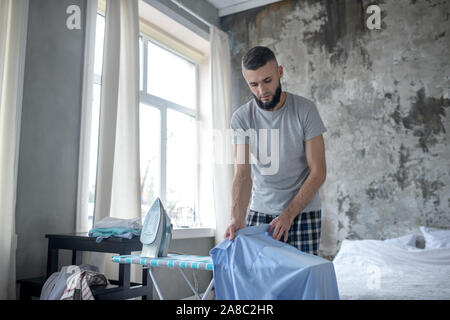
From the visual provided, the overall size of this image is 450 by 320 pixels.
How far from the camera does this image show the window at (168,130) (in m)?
3.54

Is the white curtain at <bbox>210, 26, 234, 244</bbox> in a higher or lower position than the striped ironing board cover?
higher

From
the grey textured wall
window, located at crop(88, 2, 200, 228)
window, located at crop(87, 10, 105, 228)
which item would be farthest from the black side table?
window, located at crop(88, 2, 200, 228)

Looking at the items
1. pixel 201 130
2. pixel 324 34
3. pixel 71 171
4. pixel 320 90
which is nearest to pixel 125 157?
pixel 71 171

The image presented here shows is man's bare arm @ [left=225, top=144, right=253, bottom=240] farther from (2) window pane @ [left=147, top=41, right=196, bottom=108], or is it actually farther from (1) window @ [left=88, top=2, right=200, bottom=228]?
(2) window pane @ [left=147, top=41, right=196, bottom=108]

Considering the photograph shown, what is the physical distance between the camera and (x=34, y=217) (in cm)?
221

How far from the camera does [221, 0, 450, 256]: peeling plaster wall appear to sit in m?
3.21

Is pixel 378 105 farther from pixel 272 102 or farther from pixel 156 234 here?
pixel 156 234

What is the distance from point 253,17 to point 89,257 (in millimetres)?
3036

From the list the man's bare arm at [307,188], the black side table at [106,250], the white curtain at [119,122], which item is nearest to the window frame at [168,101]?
the white curtain at [119,122]

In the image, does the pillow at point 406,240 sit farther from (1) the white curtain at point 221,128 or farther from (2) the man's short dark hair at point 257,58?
(2) the man's short dark hair at point 257,58

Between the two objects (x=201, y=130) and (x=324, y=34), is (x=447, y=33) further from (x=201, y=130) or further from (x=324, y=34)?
(x=201, y=130)

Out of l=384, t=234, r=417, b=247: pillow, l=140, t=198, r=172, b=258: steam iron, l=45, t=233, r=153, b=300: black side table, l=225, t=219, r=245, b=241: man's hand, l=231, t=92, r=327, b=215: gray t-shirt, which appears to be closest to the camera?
l=225, t=219, r=245, b=241: man's hand

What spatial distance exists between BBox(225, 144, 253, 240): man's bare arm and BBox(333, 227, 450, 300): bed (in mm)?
878

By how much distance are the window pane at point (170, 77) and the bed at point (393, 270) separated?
84.7 inches
